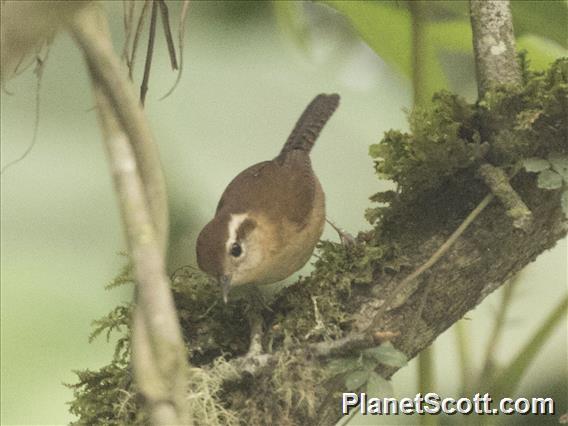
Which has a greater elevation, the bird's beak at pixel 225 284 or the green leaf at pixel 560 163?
the green leaf at pixel 560 163

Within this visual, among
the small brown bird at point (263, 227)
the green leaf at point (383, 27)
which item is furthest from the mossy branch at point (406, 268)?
the green leaf at point (383, 27)

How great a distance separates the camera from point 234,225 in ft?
7.06

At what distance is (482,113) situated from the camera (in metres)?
1.96

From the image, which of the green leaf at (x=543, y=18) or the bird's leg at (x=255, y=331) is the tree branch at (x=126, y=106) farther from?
the green leaf at (x=543, y=18)

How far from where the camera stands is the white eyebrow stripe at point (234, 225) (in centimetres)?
212

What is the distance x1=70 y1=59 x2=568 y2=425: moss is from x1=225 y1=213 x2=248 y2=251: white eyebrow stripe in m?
0.14

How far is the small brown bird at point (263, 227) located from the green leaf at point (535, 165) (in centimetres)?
59

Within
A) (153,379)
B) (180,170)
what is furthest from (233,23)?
(153,379)

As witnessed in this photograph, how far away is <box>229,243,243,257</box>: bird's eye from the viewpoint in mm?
2123

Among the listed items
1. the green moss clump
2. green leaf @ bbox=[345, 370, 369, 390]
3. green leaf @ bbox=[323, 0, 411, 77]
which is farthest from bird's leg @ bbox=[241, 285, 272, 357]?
green leaf @ bbox=[323, 0, 411, 77]

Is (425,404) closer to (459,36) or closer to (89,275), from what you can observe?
(459,36)

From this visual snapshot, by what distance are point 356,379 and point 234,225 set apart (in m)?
0.61

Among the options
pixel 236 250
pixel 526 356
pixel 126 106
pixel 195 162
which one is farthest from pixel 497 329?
pixel 126 106

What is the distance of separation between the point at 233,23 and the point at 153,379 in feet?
7.81
